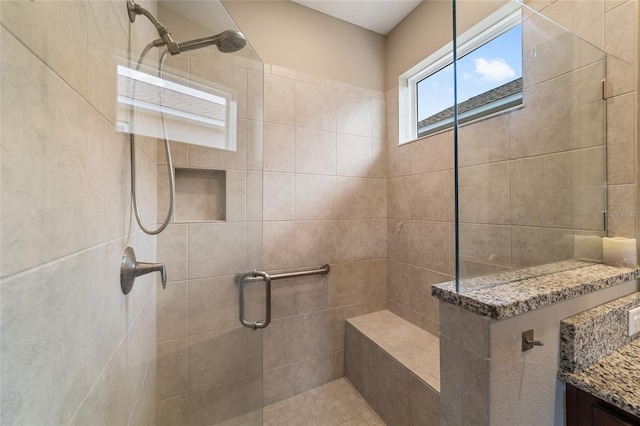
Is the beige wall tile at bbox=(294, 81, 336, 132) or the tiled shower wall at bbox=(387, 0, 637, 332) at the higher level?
the beige wall tile at bbox=(294, 81, 336, 132)

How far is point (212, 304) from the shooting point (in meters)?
1.25

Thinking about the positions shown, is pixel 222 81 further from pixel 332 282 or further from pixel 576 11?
pixel 576 11

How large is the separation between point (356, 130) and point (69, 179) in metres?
1.79

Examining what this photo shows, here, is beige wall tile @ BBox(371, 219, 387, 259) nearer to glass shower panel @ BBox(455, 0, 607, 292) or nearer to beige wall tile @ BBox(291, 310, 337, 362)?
beige wall tile @ BBox(291, 310, 337, 362)

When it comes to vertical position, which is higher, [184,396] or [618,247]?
[618,247]

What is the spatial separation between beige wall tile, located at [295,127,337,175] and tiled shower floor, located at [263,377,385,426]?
1.64 meters

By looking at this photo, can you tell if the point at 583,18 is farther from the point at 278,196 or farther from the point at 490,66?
the point at 278,196

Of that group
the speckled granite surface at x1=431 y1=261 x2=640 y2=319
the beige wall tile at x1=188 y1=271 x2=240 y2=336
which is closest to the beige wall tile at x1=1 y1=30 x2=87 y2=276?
the beige wall tile at x1=188 y1=271 x2=240 y2=336

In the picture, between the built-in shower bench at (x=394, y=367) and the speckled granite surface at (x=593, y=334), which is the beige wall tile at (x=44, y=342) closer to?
the speckled granite surface at (x=593, y=334)

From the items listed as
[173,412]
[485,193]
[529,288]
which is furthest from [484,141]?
[173,412]

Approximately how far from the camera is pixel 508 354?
1.99ft

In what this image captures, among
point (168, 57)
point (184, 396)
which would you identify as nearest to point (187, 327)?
point (184, 396)

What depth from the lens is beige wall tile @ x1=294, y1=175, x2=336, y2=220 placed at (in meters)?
1.73

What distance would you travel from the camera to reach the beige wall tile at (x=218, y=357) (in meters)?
1.20
